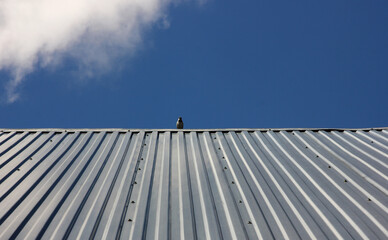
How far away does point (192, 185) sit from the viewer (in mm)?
3174

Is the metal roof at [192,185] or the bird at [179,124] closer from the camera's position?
the metal roof at [192,185]

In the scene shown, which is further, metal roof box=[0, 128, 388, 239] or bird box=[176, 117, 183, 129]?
bird box=[176, 117, 183, 129]

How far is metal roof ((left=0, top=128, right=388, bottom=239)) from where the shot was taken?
2.46 metres

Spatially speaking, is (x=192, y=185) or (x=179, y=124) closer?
(x=192, y=185)

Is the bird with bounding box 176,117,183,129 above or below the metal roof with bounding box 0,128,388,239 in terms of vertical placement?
above

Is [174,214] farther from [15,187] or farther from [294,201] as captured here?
[15,187]

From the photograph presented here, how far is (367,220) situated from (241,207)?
1.17m

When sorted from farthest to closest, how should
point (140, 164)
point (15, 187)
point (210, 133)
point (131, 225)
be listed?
point (210, 133), point (140, 164), point (15, 187), point (131, 225)

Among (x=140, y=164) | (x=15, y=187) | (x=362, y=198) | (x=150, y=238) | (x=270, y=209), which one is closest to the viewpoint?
(x=150, y=238)

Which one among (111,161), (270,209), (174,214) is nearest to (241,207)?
(270,209)

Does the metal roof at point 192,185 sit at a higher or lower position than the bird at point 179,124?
lower

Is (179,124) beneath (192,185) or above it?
above

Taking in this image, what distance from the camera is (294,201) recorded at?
9.53 feet

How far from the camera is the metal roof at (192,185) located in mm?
2457
